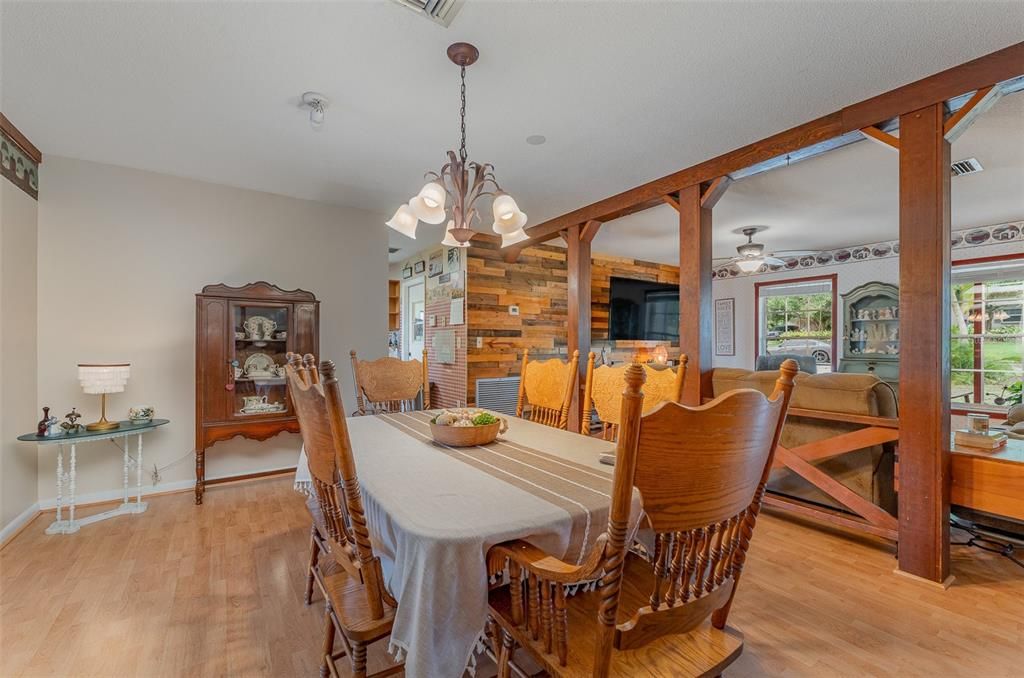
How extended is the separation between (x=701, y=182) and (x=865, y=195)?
184cm

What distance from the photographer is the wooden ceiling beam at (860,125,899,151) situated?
2.26 metres

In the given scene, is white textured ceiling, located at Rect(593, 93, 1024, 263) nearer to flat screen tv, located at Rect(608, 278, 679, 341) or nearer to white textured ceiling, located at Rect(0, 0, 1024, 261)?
flat screen tv, located at Rect(608, 278, 679, 341)

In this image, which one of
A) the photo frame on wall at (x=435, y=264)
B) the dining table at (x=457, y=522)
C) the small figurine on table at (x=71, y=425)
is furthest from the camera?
the photo frame on wall at (x=435, y=264)

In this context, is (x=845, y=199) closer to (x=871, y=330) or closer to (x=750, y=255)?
(x=750, y=255)

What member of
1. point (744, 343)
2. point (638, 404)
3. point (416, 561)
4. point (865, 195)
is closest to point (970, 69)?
point (865, 195)

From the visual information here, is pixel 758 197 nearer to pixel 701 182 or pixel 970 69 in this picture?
pixel 701 182

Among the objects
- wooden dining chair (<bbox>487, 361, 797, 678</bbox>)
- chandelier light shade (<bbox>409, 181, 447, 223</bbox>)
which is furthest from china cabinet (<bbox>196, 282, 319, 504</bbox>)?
wooden dining chair (<bbox>487, 361, 797, 678</bbox>)

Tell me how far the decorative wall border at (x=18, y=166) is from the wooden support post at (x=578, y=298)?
3.90 meters

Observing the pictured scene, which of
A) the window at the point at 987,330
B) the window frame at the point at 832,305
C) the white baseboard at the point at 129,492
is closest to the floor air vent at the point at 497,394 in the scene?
the white baseboard at the point at 129,492

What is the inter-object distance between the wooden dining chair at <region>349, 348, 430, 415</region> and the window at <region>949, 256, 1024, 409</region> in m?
5.39

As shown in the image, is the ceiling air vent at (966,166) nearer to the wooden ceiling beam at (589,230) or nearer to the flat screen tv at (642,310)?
the wooden ceiling beam at (589,230)

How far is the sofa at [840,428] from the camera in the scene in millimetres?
2473

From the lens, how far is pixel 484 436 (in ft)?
5.88

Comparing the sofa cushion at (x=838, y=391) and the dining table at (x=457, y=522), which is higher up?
the sofa cushion at (x=838, y=391)
